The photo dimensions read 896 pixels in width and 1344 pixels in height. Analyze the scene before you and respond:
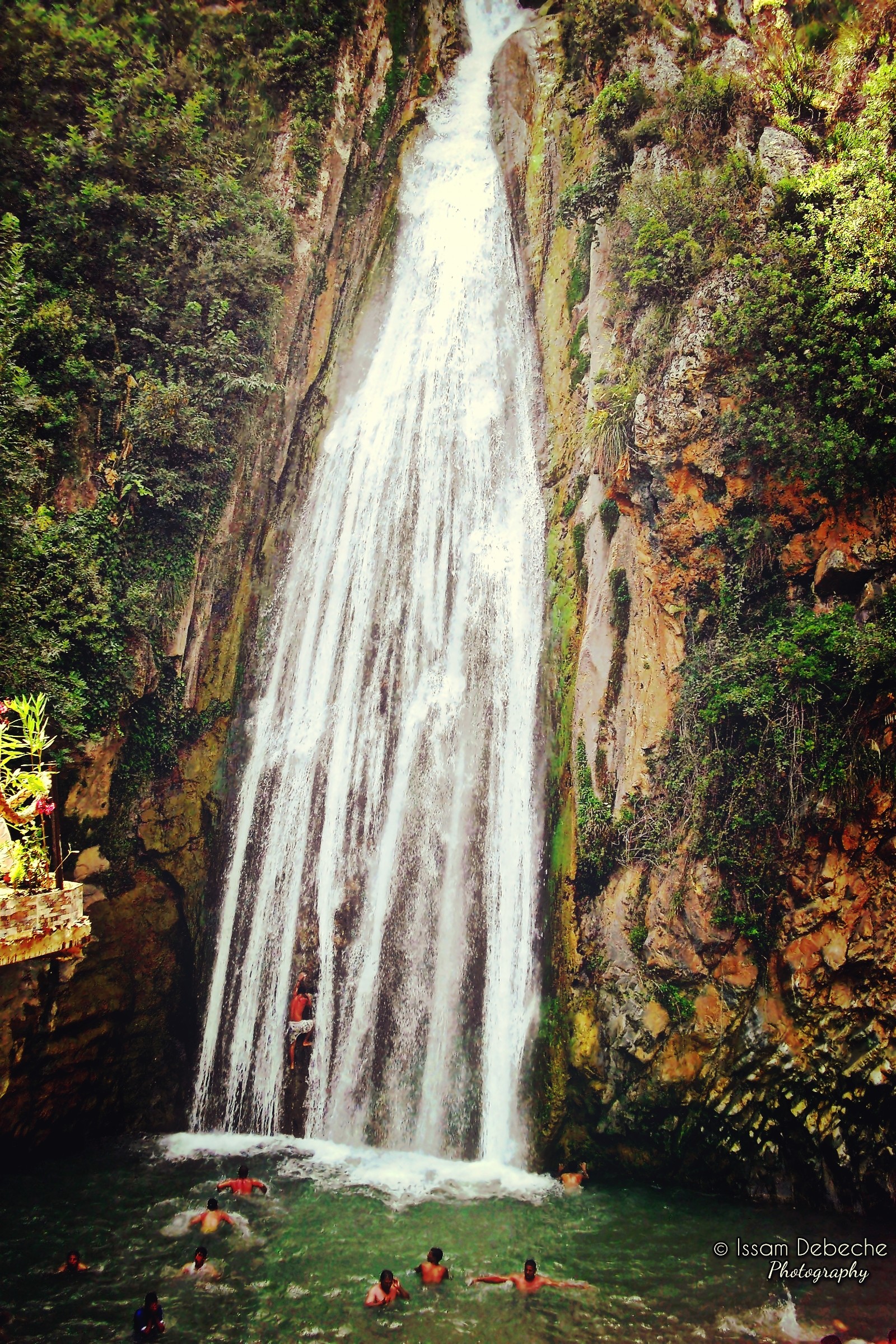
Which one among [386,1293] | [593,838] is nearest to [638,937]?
[593,838]

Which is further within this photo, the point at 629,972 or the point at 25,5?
the point at 25,5

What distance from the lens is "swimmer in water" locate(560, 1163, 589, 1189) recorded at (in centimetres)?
949

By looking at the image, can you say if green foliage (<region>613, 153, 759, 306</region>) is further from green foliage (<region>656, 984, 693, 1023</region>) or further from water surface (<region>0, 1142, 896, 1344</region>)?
water surface (<region>0, 1142, 896, 1344</region>)

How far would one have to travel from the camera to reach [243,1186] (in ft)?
30.1

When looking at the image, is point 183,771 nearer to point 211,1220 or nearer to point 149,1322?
point 211,1220

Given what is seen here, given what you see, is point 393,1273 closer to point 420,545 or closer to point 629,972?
→ point 629,972

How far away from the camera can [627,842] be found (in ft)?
34.2

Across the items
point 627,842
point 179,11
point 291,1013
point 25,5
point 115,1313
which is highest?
point 179,11

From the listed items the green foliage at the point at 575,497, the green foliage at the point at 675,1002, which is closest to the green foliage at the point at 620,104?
the green foliage at the point at 575,497

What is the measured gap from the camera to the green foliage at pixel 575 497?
12.7 meters

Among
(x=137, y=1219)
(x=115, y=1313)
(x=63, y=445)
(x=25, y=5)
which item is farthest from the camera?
(x=25, y=5)

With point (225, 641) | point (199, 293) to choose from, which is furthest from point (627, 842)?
point (199, 293)

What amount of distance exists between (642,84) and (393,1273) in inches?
711

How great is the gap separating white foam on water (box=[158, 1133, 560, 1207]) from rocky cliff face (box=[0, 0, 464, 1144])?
4.19ft
